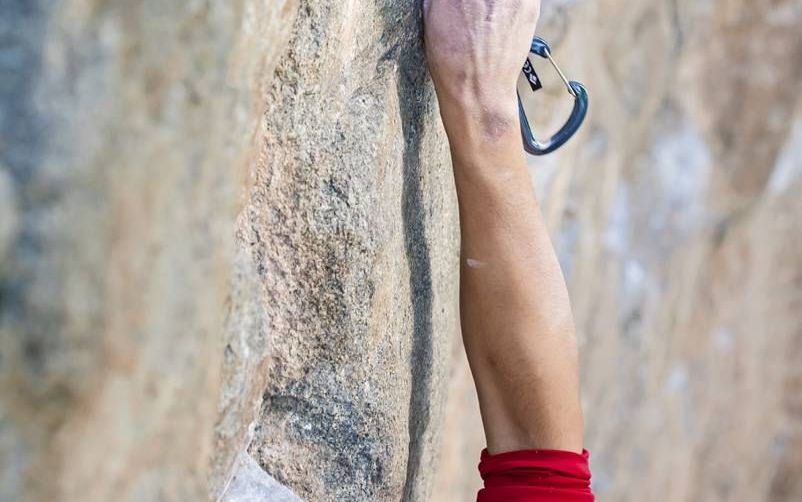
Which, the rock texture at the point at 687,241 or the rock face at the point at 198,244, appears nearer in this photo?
the rock face at the point at 198,244

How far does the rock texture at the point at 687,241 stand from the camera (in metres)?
1.54

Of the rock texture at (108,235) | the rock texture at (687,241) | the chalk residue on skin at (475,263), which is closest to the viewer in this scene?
the rock texture at (108,235)

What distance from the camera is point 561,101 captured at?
131 cm

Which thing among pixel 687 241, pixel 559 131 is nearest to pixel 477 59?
pixel 559 131

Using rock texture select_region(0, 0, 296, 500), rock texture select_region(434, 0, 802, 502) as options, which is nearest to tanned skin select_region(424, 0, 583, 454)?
rock texture select_region(0, 0, 296, 500)

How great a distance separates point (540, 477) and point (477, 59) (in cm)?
29

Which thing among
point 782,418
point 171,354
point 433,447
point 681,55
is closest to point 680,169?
point 681,55

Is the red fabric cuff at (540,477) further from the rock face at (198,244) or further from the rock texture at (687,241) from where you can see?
the rock texture at (687,241)

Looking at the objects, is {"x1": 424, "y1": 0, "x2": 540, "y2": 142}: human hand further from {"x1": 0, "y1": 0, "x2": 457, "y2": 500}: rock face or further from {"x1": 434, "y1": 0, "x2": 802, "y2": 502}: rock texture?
{"x1": 434, "y1": 0, "x2": 802, "y2": 502}: rock texture

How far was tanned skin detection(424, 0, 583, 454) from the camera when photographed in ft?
2.16

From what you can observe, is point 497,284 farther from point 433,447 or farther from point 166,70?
point 166,70

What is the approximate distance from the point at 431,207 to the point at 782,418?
1.65 meters

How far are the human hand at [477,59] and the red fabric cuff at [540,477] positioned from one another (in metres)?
0.22

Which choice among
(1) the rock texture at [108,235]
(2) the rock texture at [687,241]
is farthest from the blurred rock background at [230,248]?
(2) the rock texture at [687,241]
